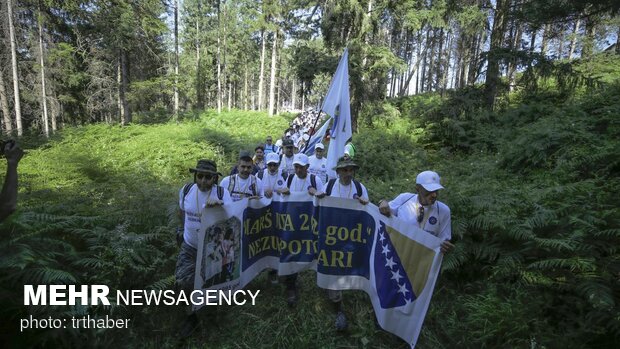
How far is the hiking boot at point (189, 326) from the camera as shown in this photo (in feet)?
13.9

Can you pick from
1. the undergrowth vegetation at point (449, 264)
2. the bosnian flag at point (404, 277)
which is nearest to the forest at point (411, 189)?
the undergrowth vegetation at point (449, 264)

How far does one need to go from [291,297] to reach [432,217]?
2436 millimetres

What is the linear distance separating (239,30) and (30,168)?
125ft

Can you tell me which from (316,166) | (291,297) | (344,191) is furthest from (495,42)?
(291,297)

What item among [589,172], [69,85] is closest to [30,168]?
[589,172]

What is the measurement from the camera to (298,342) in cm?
412

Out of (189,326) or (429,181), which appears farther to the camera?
(189,326)

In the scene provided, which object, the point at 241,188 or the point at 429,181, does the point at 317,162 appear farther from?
the point at 429,181

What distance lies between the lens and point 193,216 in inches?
171

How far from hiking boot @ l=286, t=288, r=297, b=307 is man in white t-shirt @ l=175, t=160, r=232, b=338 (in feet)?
4.35

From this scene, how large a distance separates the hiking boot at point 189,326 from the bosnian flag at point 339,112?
3679 mm

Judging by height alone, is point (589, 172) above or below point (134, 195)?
above

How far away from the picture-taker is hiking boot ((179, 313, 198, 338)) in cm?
422

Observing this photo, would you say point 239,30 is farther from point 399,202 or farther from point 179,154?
point 399,202
